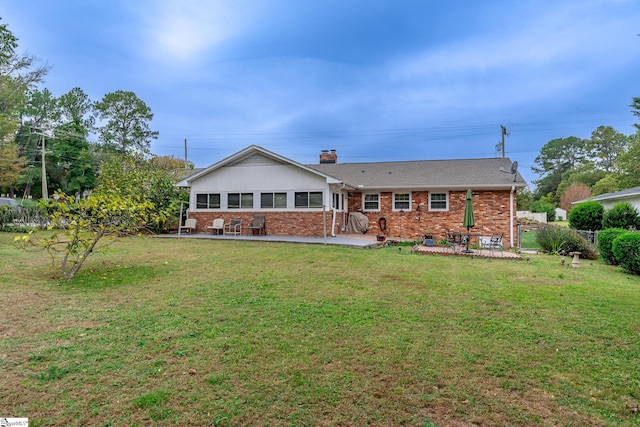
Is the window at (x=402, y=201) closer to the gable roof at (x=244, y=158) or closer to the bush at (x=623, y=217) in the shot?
the gable roof at (x=244, y=158)

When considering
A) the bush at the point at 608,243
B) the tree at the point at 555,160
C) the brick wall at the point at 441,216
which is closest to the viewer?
the bush at the point at 608,243

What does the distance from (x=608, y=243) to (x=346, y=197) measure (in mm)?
10156

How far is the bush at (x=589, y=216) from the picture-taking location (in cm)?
1598

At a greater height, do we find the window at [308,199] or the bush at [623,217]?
the window at [308,199]

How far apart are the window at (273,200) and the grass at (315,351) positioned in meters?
8.87

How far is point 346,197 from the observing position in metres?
Result: 16.8

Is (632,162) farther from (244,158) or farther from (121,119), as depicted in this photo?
(121,119)

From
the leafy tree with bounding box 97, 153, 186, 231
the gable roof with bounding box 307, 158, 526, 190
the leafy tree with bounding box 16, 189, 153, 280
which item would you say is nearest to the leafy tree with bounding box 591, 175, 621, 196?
the gable roof with bounding box 307, 158, 526, 190

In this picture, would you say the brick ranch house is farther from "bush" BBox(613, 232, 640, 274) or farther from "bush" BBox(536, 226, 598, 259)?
"bush" BBox(613, 232, 640, 274)

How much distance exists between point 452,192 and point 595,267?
6703 millimetres

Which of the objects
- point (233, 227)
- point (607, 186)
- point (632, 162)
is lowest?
point (233, 227)

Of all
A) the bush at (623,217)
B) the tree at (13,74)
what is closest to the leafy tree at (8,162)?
the tree at (13,74)

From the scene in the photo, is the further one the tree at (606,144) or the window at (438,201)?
the tree at (606,144)

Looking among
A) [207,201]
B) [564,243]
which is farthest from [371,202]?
[207,201]
